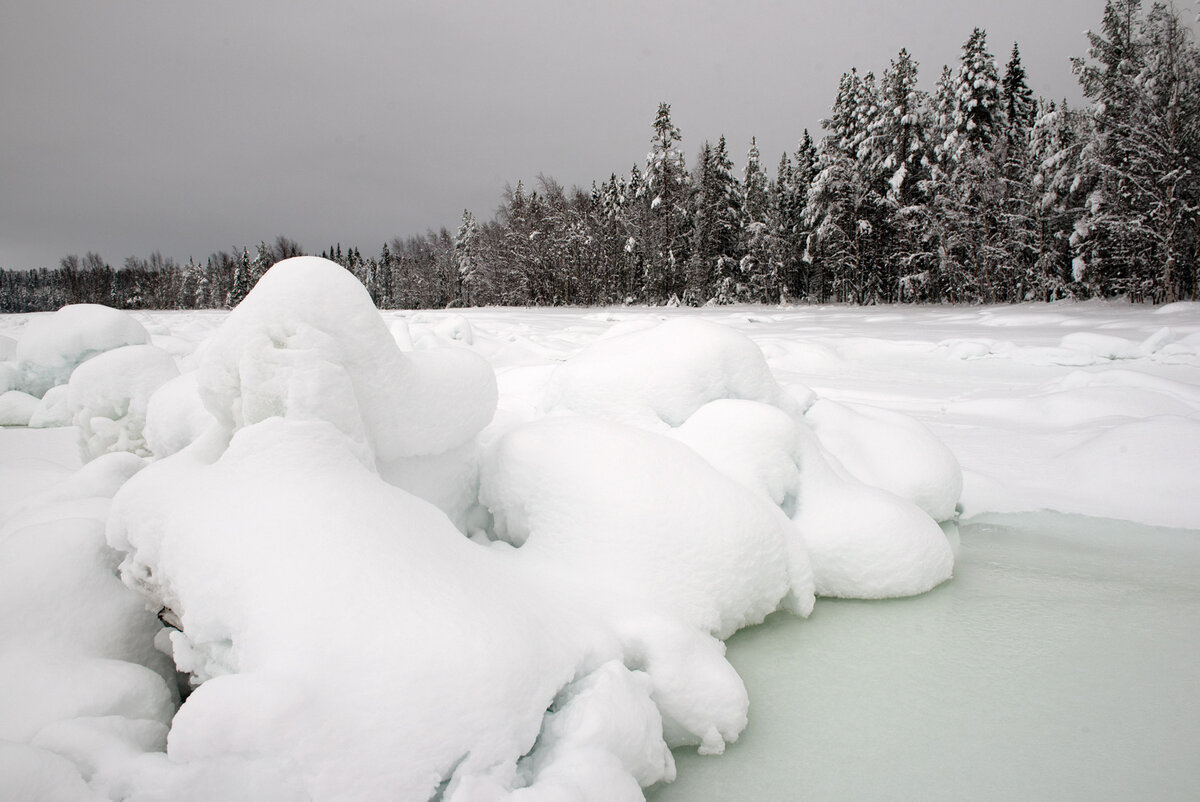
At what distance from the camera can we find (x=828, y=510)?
3127 mm

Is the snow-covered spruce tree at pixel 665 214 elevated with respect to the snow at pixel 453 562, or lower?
elevated

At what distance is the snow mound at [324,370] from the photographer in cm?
221

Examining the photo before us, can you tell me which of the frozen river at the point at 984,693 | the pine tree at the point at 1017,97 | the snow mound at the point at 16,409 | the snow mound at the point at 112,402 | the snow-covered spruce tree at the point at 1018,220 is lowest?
the frozen river at the point at 984,693

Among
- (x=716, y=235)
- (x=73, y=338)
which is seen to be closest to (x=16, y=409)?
(x=73, y=338)

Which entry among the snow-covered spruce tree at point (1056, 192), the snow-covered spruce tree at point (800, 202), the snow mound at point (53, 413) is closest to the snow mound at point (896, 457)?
the snow mound at point (53, 413)

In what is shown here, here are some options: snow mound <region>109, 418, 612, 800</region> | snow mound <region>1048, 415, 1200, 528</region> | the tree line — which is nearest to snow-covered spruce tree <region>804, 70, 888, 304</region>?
the tree line

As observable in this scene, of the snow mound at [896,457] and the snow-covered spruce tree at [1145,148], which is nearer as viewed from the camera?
the snow mound at [896,457]

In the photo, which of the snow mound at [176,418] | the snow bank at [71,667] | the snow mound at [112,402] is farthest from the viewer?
the snow mound at [112,402]

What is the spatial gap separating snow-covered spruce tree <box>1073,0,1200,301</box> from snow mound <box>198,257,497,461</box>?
2095 centimetres

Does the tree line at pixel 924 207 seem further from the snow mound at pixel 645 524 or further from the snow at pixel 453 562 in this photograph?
the snow mound at pixel 645 524

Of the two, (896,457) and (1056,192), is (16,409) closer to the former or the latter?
(896,457)

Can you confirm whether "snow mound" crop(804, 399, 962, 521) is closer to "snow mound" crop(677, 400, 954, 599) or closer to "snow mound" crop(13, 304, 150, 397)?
"snow mound" crop(677, 400, 954, 599)

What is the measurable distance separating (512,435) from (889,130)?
26343mm

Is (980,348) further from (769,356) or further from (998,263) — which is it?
(998,263)
